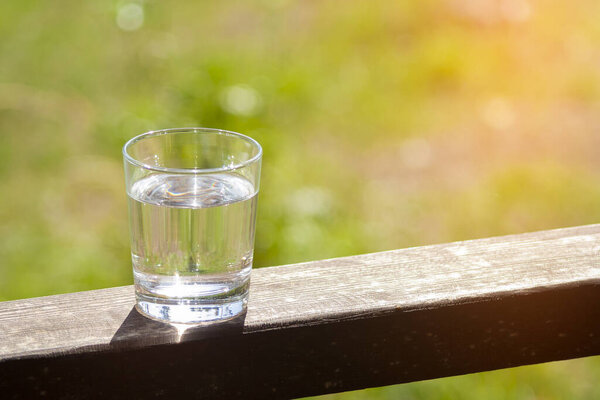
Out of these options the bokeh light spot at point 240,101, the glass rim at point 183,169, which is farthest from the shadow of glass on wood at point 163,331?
the bokeh light spot at point 240,101

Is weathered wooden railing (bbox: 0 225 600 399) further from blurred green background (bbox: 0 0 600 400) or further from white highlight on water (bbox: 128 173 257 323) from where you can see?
blurred green background (bbox: 0 0 600 400)

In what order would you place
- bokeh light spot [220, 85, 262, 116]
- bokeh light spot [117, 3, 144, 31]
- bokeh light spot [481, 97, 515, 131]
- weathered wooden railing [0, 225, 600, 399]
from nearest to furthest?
weathered wooden railing [0, 225, 600, 399], bokeh light spot [220, 85, 262, 116], bokeh light spot [481, 97, 515, 131], bokeh light spot [117, 3, 144, 31]

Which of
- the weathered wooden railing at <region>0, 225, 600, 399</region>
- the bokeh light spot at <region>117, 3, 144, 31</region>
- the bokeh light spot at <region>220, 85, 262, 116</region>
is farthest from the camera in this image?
the bokeh light spot at <region>117, 3, 144, 31</region>

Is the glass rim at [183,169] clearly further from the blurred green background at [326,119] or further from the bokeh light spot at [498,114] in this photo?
the bokeh light spot at [498,114]

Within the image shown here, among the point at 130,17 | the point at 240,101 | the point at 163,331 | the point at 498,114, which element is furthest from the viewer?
the point at 130,17

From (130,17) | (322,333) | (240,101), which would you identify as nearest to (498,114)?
(240,101)

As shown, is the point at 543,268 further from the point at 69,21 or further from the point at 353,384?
the point at 69,21

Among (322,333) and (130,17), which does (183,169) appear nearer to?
(322,333)

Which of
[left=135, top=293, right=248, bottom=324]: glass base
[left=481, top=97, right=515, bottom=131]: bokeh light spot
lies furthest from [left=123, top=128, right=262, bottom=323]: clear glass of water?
[left=481, top=97, right=515, bottom=131]: bokeh light spot
